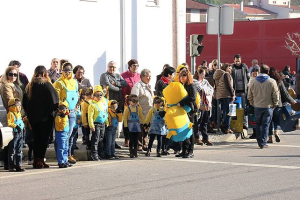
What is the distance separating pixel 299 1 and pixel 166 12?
130732 millimetres

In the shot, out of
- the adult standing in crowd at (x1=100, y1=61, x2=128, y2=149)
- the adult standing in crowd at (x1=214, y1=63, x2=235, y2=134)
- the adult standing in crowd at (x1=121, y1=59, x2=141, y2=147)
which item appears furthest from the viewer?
the adult standing in crowd at (x1=214, y1=63, x2=235, y2=134)

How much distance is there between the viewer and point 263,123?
595 inches

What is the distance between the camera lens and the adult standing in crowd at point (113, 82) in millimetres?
14828

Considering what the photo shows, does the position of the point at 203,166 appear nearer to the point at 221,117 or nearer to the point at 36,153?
the point at 36,153

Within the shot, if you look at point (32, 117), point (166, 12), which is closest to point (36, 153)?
point (32, 117)

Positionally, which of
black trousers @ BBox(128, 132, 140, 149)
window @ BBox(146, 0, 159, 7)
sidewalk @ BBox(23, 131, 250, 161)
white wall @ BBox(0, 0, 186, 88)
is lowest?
sidewalk @ BBox(23, 131, 250, 161)

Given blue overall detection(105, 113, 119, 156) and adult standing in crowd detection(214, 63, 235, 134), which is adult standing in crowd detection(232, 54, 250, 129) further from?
blue overall detection(105, 113, 119, 156)

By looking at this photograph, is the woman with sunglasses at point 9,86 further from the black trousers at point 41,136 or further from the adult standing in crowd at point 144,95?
the adult standing in crowd at point 144,95

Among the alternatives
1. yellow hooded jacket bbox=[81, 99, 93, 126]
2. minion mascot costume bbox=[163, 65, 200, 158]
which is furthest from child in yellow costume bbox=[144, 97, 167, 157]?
yellow hooded jacket bbox=[81, 99, 93, 126]

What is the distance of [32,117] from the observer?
1219 centimetres

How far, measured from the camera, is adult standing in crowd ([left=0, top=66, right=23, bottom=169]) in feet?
39.3

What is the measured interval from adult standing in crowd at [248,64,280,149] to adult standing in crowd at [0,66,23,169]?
5.35m

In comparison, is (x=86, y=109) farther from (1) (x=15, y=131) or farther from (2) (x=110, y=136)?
(1) (x=15, y=131)

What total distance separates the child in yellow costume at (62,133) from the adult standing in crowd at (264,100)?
462 cm
